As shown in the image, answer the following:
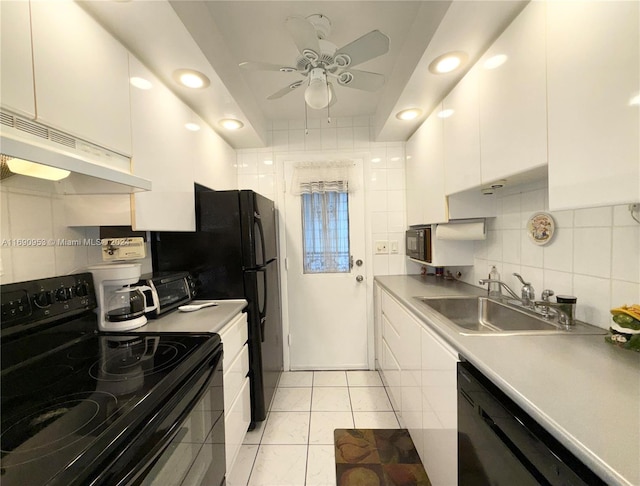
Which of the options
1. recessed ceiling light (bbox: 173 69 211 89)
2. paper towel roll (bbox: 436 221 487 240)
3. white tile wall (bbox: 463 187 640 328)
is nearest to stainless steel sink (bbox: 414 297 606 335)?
white tile wall (bbox: 463 187 640 328)

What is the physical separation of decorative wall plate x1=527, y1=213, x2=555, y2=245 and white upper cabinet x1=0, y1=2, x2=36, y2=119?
214 cm

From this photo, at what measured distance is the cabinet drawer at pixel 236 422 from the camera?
1.43 m

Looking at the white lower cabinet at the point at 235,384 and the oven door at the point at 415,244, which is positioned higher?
the oven door at the point at 415,244

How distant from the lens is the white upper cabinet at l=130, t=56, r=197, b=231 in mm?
1279

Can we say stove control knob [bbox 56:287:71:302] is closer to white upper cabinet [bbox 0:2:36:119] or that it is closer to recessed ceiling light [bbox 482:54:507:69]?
white upper cabinet [bbox 0:2:36:119]

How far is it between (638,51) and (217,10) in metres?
1.67

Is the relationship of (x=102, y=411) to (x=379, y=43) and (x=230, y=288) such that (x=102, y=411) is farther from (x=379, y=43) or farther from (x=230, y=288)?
(x=379, y=43)

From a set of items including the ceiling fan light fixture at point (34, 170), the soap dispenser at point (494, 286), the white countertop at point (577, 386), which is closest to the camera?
the white countertop at point (577, 386)

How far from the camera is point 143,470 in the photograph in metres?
0.70

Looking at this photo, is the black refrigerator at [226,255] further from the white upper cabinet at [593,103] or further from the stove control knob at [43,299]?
the white upper cabinet at [593,103]

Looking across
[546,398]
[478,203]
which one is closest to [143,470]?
[546,398]

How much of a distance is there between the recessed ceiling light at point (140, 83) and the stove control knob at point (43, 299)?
3.23 feet

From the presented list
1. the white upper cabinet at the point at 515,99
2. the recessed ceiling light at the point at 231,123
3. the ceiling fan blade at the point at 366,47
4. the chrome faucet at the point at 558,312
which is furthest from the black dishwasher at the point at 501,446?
the recessed ceiling light at the point at 231,123

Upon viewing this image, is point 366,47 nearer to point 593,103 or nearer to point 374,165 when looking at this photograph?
point 593,103
